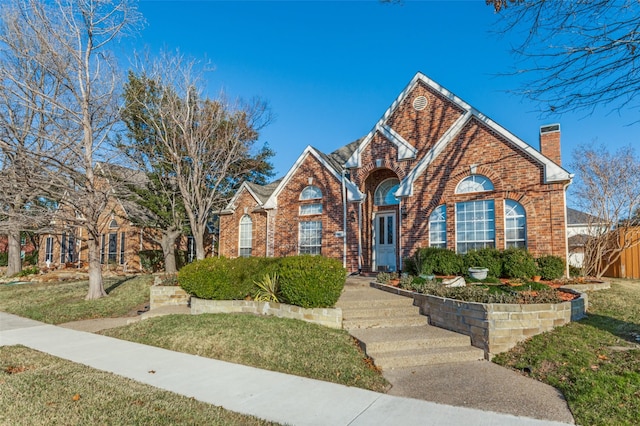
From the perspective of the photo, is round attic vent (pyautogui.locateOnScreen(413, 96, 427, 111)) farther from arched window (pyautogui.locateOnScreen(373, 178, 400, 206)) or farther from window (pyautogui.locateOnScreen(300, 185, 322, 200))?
window (pyautogui.locateOnScreen(300, 185, 322, 200))

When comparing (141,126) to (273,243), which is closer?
(273,243)

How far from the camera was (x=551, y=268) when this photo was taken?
37.8ft

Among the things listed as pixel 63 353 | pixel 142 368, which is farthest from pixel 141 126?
A: pixel 142 368

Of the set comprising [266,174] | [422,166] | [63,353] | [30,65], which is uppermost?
[30,65]

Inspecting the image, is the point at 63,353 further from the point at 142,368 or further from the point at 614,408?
the point at 614,408

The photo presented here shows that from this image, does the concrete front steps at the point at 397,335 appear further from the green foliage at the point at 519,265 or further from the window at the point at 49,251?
the window at the point at 49,251

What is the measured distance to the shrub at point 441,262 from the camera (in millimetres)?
12328

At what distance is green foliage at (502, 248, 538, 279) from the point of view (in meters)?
11.4

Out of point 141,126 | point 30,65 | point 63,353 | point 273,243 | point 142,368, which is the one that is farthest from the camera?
point 141,126

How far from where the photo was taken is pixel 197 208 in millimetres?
16047

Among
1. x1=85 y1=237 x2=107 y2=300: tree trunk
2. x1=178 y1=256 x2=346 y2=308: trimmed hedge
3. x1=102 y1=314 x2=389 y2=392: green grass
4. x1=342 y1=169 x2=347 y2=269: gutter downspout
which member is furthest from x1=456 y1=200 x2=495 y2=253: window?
x1=85 y1=237 x2=107 y2=300: tree trunk

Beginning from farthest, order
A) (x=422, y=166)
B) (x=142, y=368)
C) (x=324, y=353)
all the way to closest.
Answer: (x=422, y=166)
(x=324, y=353)
(x=142, y=368)

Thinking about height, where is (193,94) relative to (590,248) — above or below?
above

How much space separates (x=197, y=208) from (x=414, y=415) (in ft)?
44.1
